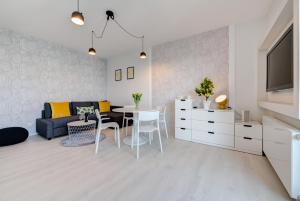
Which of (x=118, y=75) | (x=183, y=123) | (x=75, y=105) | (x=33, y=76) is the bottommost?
(x=183, y=123)

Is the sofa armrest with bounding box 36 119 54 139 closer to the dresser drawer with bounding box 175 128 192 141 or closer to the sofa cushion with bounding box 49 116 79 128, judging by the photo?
the sofa cushion with bounding box 49 116 79 128

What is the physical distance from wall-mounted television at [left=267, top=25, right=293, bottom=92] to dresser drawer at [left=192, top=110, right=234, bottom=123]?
0.80m

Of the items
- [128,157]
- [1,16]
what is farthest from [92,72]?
[128,157]

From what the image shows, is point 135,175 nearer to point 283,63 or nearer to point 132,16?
point 283,63

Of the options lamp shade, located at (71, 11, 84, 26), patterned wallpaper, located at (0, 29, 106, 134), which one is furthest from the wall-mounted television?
patterned wallpaper, located at (0, 29, 106, 134)

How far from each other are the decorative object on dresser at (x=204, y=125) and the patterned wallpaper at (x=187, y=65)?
0.59 m

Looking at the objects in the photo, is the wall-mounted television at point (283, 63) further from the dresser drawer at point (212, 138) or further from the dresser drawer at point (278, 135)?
the dresser drawer at point (212, 138)

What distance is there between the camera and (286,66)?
5.44ft

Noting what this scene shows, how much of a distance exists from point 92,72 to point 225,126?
14.2 feet

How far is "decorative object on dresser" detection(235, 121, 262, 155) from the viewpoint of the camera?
233 centimetres

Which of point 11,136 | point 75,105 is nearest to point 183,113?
point 75,105

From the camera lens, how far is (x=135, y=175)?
176cm

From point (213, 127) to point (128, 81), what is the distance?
304 cm

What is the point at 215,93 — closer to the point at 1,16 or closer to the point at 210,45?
the point at 210,45
